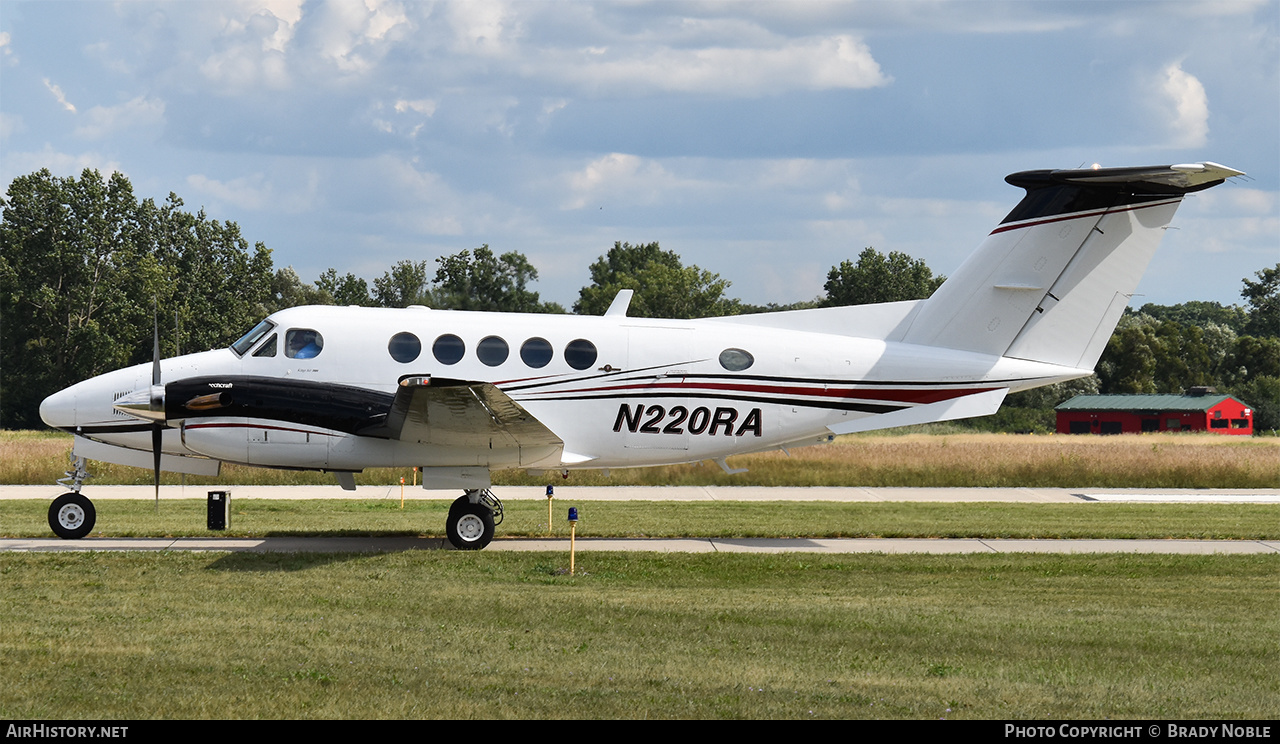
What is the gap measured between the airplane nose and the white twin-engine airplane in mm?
29

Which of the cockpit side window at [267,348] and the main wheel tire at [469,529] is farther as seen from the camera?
the main wheel tire at [469,529]

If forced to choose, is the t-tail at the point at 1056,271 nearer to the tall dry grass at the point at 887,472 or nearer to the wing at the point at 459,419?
the wing at the point at 459,419

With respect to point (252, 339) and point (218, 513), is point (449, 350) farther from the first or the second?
point (218, 513)

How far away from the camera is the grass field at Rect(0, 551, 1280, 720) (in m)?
8.24

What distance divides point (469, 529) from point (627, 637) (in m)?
6.27

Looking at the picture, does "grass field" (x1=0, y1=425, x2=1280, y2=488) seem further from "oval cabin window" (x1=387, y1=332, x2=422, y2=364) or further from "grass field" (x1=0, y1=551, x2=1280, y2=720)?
"grass field" (x1=0, y1=551, x2=1280, y2=720)

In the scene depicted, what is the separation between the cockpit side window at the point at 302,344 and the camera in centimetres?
1600

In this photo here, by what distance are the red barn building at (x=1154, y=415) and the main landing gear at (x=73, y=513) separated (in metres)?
69.6

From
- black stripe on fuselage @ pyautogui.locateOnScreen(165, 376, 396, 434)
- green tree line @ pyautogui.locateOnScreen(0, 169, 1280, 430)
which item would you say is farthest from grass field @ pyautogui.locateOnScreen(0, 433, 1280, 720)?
green tree line @ pyautogui.locateOnScreen(0, 169, 1280, 430)

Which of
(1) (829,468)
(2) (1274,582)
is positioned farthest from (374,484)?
(2) (1274,582)

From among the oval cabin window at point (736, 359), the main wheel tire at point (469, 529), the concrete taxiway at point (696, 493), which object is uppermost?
the oval cabin window at point (736, 359)

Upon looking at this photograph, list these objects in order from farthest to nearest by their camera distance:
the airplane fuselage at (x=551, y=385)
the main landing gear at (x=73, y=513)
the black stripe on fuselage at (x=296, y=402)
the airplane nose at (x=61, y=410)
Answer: the main landing gear at (x=73, y=513) → the airplane nose at (x=61, y=410) → the airplane fuselage at (x=551, y=385) → the black stripe on fuselage at (x=296, y=402)

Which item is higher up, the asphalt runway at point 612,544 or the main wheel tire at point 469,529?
the main wheel tire at point 469,529

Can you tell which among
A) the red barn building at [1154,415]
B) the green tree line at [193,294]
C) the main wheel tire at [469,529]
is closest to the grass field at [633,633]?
the main wheel tire at [469,529]
